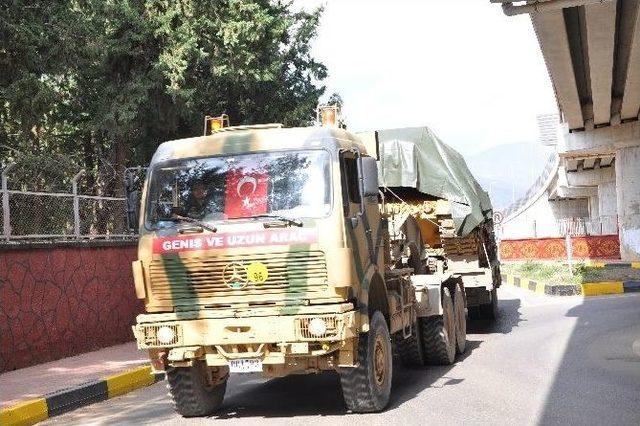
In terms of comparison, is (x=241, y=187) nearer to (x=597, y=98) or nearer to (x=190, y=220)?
(x=190, y=220)

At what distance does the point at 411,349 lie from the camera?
10672mm

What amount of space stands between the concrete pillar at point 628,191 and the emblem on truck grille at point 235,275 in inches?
1138

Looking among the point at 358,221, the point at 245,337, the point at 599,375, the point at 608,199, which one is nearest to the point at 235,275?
the point at 245,337

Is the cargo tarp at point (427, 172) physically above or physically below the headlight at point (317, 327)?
above

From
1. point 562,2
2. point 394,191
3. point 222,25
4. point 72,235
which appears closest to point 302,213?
point 394,191

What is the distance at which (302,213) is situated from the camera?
7676 mm

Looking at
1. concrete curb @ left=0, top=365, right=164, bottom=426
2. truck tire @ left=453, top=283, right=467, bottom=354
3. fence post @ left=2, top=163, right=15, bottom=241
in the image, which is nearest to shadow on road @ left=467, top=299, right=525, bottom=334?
truck tire @ left=453, top=283, right=467, bottom=354

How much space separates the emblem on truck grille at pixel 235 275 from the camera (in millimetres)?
7633

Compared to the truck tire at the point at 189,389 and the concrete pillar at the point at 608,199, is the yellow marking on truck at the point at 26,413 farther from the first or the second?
the concrete pillar at the point at 608,199

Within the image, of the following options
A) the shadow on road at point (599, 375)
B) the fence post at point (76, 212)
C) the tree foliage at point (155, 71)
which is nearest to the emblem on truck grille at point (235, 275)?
the shadow on road at point (599, 375)

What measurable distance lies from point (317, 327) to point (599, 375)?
3614 mm

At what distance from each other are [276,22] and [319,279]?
16.9m

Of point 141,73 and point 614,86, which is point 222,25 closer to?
point 141,73

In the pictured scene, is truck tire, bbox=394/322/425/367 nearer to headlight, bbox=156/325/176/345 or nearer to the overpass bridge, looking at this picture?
headlight, bbox=156/325/176/345
